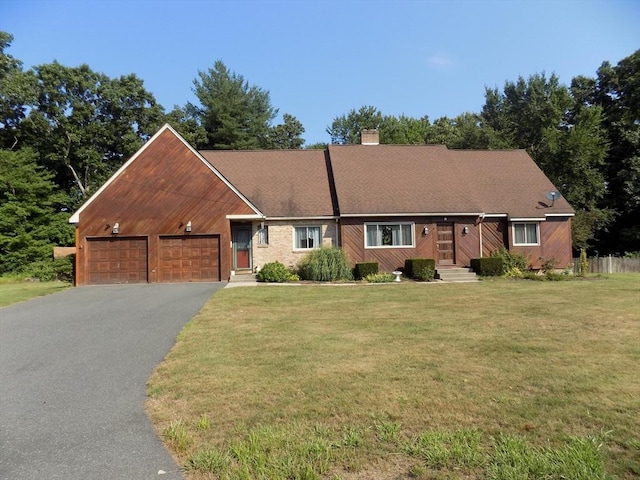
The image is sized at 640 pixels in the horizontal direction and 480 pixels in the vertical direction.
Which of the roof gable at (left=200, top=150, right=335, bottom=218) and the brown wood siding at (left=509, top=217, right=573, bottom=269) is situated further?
the brown wood siding at (left=509, top=217, right=573, bottom=269)

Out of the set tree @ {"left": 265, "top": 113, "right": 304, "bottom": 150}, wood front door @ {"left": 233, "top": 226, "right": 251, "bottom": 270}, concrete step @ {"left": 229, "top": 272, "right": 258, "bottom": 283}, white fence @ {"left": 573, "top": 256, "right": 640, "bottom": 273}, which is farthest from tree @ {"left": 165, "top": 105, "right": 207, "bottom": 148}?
white fence @ {"left": 573, "top": 256, "right": 640, "bottom": 273}

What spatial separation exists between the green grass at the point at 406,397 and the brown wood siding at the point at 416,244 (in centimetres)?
1114

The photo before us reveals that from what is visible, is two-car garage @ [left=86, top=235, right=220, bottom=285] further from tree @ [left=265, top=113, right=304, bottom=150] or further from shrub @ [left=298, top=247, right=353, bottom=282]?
tree @ [left=265, top=113, right=304, bottom=150]

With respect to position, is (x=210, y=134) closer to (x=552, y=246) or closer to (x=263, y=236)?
(x=263, y=236)

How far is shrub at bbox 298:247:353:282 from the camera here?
62.2 ft

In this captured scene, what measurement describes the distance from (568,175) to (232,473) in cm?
3587

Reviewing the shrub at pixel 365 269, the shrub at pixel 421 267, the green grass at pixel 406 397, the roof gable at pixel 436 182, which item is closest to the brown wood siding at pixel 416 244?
the roof gable at pixel 436 182

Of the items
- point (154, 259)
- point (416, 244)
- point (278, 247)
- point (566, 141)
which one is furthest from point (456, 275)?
point (566, 141)

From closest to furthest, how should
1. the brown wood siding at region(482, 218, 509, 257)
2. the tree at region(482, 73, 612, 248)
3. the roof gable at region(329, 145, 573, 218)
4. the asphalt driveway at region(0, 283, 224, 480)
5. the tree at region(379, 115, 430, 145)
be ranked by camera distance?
the asphalt driveway at region(0, 283, 224, 480) < the roof gable at region(329, 145, 573, 218) < the brown wood siding at region(482, 218, 509, 257) < the tree at region(482, 73, 612, 248) < the tree at region(379, 115, 430, 145)

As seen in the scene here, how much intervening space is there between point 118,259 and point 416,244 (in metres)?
13.6

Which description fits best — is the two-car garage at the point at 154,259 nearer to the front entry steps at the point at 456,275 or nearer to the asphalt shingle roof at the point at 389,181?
the asphalt shingle roof at the point at 389,181

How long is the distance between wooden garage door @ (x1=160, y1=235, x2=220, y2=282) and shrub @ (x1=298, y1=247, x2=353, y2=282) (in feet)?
13.3

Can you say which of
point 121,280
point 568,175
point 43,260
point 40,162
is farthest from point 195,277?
point 568,175

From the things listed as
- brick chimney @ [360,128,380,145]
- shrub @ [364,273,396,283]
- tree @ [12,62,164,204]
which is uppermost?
tree @ [12,62,164,204]
